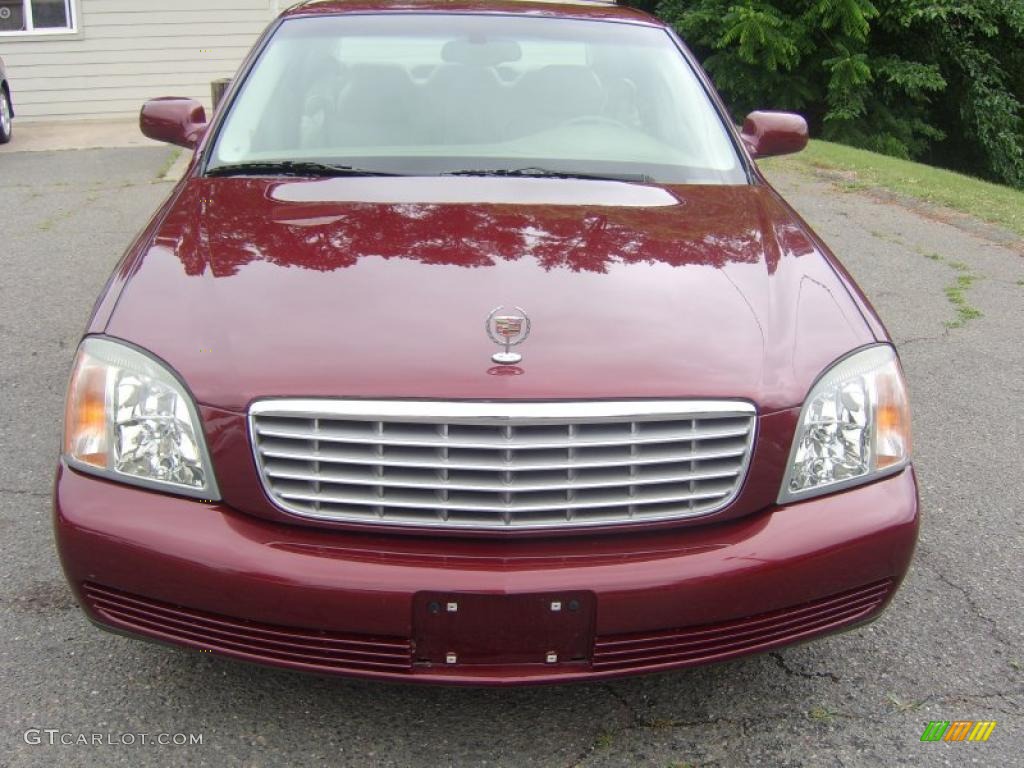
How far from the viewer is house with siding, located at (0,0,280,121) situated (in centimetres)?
1386

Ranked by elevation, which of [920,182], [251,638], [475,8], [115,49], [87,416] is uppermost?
[475,8]

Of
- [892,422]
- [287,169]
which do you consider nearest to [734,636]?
[892,422]

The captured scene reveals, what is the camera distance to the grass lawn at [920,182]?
9.24 meters

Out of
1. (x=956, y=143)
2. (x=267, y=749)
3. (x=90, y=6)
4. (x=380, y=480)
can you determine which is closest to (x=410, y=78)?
(x=380, y=480)

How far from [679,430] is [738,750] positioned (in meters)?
0.79

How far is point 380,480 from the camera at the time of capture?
2.17m

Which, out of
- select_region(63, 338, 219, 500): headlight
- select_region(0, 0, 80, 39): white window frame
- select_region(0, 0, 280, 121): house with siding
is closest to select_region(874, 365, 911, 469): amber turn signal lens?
select_region(63, 338, 219, 500): headlight

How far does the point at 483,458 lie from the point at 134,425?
0.75 metres

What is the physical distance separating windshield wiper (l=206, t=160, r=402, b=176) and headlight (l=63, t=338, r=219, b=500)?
1049mm

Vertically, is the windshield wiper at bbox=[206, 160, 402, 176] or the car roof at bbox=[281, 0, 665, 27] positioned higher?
the car roof at bbox=[281, 0, 665, 27]

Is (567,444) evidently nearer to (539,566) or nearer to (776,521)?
(539,566)

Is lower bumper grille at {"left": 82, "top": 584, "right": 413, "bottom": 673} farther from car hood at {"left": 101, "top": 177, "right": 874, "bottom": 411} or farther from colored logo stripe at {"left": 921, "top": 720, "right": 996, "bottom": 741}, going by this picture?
colored logo stripe at {"left": 921, "top": 720, "right": 996, "bottom": 741}

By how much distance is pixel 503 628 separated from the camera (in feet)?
7.00

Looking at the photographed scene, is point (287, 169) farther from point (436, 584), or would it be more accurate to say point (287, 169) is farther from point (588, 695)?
point (588, 695)
